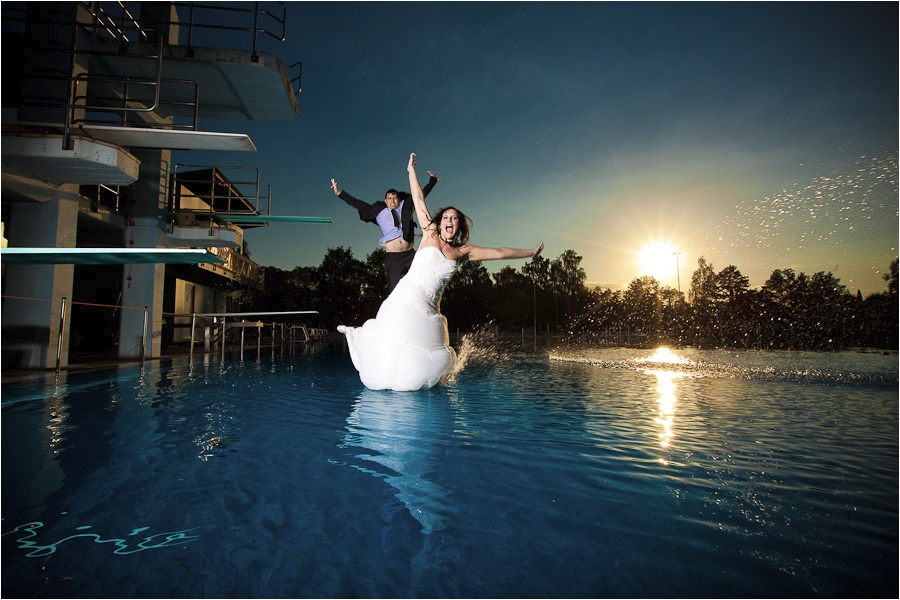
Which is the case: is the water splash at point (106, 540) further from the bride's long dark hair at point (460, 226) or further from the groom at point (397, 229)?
the groom at point (397, 229)

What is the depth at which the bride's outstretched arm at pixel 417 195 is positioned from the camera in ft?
19.7

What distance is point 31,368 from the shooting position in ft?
33.0

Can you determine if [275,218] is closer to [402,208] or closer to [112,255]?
[402,208]

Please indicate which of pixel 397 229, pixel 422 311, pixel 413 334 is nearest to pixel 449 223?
pixel 422 311

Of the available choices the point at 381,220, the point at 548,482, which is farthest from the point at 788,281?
the point at 548,482

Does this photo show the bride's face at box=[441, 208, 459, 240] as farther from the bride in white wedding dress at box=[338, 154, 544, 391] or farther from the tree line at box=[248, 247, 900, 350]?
the tree line at box=[248, 247, 900, 350]

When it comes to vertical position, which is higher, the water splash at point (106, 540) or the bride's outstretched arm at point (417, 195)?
the bride's outstretched arm at point (417, 195)

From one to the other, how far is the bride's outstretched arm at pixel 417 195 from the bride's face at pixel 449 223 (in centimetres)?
20

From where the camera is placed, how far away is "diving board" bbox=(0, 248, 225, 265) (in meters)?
3.84

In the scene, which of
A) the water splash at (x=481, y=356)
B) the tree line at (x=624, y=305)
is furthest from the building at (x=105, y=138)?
the tree line at (x=624, y=305)

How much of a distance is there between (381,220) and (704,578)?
7231mm

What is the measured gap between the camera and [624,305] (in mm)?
69438

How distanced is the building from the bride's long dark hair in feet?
10.5

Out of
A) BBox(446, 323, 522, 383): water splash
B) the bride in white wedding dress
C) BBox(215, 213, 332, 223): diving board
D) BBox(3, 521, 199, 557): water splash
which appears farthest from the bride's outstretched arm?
BBox(215, 213, 332, 223): diving board
